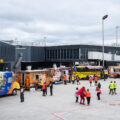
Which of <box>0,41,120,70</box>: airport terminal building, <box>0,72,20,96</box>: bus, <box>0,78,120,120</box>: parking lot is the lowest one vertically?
<box>0,78,120,120</box>: parking lot

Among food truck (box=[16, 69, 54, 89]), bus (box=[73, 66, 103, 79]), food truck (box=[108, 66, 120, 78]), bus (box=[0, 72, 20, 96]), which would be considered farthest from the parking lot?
food truck (box=[108, 66, 120, 78])

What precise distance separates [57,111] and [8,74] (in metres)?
8.92

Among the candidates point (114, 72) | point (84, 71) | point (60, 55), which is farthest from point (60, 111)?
point (60, 55)

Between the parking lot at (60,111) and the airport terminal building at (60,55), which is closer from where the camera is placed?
the parking lot at (60,111)

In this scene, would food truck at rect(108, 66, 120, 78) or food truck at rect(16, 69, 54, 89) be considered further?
food truck at rect(108, 66, 120, 78)

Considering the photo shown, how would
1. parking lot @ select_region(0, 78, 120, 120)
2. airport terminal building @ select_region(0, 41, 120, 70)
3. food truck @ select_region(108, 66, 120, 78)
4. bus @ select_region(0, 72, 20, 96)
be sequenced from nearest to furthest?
parking lot @ select_region(0, 78, 120, 120)
bus @ select_region(0, 72, 20, 96)
food truck @ select_region(108, 66, 120, 78)
airport terminal building @ select_region(0, 41, 120, 70)

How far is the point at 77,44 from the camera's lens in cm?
5553

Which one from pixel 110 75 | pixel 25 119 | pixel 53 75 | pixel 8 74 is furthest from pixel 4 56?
pixel 110 75

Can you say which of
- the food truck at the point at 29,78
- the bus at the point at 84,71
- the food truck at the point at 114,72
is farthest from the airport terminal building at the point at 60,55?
the food truck at the point at 29,78

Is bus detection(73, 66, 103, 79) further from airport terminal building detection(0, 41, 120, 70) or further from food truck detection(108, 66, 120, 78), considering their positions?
airport terminal building detection(0, 41, 120, 70)

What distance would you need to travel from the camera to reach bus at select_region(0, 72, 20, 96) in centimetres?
2081

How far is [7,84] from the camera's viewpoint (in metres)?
21.4

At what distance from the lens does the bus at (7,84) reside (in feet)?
68.3

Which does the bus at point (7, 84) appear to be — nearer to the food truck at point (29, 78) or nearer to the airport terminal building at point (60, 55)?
the food truck at point (29, 78)
